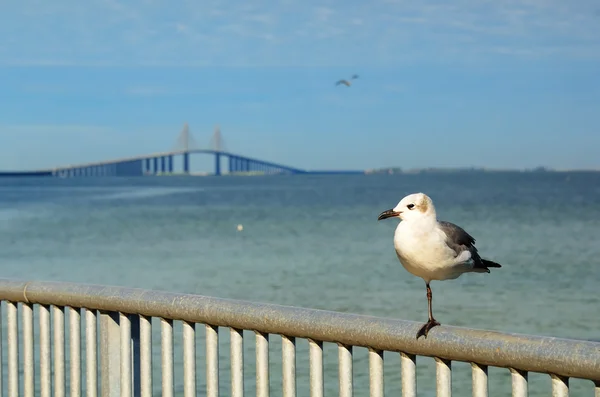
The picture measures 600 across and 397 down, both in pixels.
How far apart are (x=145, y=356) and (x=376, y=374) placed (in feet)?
3.18

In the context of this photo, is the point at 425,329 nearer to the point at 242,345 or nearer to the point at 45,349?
the point at 242,345

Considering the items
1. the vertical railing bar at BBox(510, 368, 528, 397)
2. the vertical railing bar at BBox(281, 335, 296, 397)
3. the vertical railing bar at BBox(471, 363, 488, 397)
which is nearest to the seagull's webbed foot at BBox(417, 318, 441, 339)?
the vertical railing bar at BBox(471, 363, 488, 397)

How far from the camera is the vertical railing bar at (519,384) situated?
2604 mm

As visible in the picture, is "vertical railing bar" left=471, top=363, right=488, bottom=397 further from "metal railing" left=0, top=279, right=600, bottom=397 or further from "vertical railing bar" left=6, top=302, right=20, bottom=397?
"vertical railing bar" left=6, top=302, right=20, bottom=397

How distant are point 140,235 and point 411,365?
4890 centimetres

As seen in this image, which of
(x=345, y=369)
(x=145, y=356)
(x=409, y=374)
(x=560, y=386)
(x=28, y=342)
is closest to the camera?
(x=560, y=386)

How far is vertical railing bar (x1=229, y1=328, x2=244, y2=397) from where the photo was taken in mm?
3176

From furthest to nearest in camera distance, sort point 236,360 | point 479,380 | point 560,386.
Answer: point 236,360 → point 479,380 → point 560,386

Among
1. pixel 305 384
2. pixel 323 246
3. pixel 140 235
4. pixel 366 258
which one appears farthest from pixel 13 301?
pixel 140 235

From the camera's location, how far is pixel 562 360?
2.45 metres

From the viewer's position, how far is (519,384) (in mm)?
2609

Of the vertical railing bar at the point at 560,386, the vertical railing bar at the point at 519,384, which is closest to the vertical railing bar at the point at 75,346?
the vertical railing bar at the point at 519,384

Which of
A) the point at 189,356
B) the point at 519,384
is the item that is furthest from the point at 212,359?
the point at 519,384

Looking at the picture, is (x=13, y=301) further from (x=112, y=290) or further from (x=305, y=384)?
(x=305, y=384)
